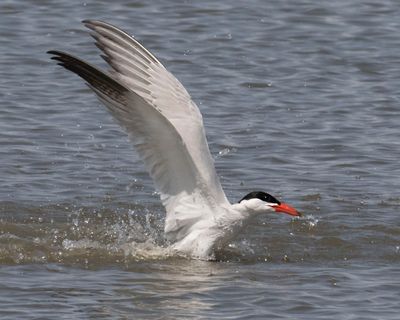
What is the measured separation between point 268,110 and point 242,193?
2.56m

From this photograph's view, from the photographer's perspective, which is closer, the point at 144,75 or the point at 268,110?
the point at 144,75

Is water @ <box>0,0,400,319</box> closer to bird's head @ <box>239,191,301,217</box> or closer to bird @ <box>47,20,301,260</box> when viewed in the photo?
bird @ <box>47,20,301,260</box>

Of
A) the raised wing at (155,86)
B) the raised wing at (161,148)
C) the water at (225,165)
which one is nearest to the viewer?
the water at (225,165)

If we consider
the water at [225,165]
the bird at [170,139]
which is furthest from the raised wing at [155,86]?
the water at [225,165]

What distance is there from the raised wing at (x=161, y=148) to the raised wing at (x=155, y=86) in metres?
0.09

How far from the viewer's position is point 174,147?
388 inches

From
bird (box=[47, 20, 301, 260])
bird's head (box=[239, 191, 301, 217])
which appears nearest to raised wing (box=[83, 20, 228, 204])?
bird (box=[47, 20, 301, 260])

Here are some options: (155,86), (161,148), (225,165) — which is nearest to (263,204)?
(161,148)

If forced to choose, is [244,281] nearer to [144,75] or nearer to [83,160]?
[144,75]

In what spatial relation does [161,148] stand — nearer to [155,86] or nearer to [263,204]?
[155,86]

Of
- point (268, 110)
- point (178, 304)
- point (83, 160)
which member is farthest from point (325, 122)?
point (178, 304)

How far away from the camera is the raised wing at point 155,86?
994cm

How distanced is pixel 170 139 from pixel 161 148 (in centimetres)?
15

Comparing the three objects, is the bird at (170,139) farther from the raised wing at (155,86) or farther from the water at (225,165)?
the water at (225,165)
